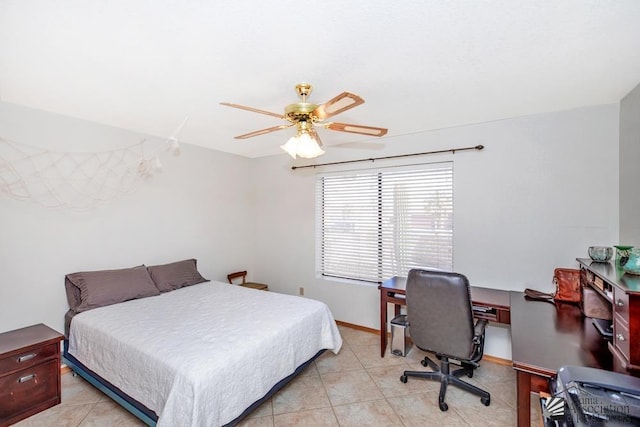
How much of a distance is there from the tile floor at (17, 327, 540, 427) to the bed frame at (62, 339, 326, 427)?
0.46 ft

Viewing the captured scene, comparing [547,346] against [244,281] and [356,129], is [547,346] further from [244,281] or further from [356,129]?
[244,281]

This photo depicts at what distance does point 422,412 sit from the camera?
2.18m

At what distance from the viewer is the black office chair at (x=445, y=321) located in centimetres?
213

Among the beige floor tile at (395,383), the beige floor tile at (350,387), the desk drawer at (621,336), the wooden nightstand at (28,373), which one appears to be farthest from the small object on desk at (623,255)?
the wooden nightstand at (28,373)

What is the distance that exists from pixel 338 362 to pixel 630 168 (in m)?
2.98

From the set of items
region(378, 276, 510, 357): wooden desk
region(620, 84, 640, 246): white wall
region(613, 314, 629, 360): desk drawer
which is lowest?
region(378, 276, 510, 357): wooden desk

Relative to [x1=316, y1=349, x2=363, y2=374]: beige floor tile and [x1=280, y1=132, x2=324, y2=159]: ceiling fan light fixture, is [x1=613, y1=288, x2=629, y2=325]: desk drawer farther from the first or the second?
[x1=316, y1=349, x2=363, y2=374]: beige floor tile

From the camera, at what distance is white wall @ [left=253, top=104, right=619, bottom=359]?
8.16 feet

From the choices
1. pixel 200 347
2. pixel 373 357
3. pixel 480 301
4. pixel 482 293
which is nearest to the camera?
pixel 200 347

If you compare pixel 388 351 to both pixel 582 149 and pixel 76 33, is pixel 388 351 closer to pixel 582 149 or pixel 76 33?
pixel 582 149

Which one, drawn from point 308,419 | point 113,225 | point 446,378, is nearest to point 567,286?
point 446,378

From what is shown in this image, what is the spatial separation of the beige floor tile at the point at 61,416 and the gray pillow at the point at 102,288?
754 mm

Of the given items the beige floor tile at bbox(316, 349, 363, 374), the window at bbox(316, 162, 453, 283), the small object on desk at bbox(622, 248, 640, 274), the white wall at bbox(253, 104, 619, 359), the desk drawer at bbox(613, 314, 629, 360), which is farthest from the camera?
the window at bbox(316, 162, 453, 283)

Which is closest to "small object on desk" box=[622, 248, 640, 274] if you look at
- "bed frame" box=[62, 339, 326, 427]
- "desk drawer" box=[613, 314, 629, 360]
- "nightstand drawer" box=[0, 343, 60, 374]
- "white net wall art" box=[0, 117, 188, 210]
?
"desk drawer" box=[613, 314, 629, 360]
